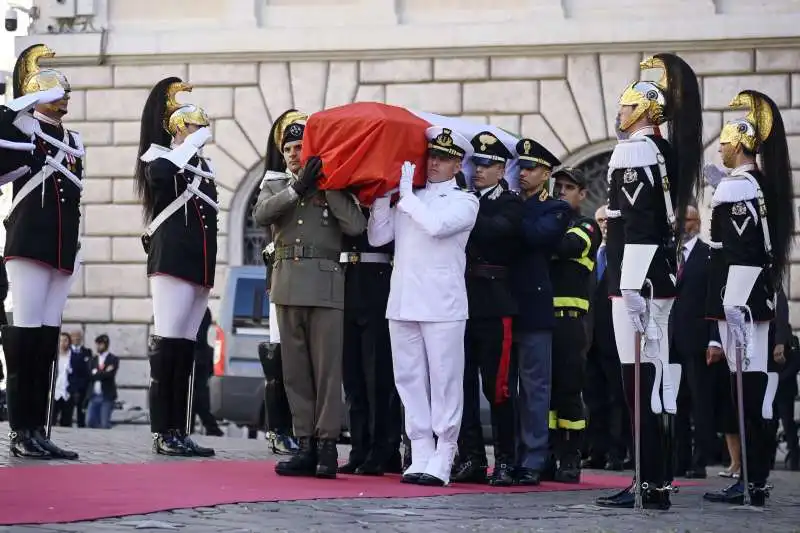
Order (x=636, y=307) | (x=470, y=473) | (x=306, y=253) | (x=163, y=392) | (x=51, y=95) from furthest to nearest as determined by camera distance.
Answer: (x=163, y=392), (x=470, y=473), (x=51, y=95), (x=306, y=253), (x=636, y=307)

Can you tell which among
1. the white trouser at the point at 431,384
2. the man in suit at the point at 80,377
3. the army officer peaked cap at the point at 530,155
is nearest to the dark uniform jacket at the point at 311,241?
the white trouser at the point at 431,384

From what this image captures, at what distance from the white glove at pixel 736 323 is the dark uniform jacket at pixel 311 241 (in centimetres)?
189

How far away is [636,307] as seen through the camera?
846 cm

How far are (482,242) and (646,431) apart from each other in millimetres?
1695

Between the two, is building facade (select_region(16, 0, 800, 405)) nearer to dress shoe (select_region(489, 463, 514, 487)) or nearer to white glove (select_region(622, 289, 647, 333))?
dress shoe (select_region(489, 463, 514, 487))

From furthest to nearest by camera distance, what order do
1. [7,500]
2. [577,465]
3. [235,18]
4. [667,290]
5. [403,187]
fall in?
1. [235,18]
2. [577,465]
3. [403,187]
4. [667,290]
5. [7,500]

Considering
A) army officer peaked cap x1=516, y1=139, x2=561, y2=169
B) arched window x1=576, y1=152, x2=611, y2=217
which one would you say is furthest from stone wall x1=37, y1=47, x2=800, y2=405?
army officer peaked cap x1=516, y1=139, x2=561, y2=169

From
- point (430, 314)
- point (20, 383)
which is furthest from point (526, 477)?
point (20, 383)

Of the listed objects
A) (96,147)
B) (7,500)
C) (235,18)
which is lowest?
(7,500)

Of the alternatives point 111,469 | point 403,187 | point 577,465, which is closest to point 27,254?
point 111,469

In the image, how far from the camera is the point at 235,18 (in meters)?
22.1

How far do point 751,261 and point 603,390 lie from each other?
4.23 meters

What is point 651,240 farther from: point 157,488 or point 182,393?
point 182,393

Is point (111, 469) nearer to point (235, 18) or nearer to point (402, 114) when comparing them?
point (402, 114)
